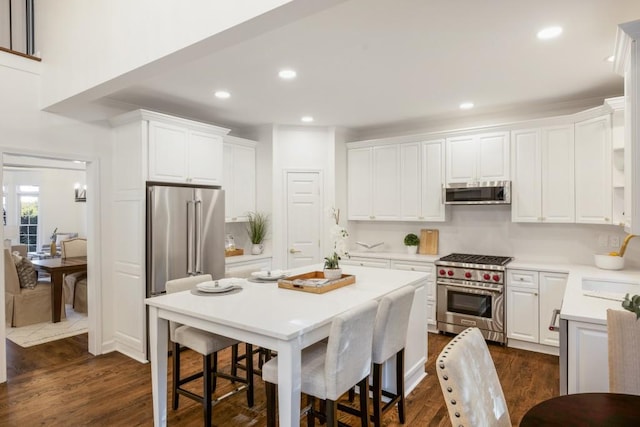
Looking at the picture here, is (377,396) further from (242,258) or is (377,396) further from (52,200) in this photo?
(52,200)

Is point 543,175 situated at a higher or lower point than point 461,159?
lower

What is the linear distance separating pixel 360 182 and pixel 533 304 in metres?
2.63

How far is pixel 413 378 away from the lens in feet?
10.5

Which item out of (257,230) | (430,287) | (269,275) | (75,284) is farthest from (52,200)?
(430,287)

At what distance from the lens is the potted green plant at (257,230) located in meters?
5.23

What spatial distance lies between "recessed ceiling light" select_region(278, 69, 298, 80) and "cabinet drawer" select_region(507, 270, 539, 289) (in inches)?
118

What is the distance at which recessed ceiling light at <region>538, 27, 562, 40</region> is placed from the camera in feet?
8.19

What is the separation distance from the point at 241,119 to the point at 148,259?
86.5 inches

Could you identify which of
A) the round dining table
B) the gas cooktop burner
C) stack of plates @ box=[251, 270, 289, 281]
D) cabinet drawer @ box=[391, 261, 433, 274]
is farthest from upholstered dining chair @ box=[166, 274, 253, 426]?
the gas cooktop burner

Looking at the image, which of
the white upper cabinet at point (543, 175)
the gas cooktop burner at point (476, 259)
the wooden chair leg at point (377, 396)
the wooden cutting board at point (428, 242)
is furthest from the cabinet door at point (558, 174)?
the wooden chair leg at point (377, 396)

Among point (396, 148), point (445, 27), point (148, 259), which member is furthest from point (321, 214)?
point (445, 27)

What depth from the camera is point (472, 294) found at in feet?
14.0

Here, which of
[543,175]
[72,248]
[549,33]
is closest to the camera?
[549,33]

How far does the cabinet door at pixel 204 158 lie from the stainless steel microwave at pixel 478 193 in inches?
110
